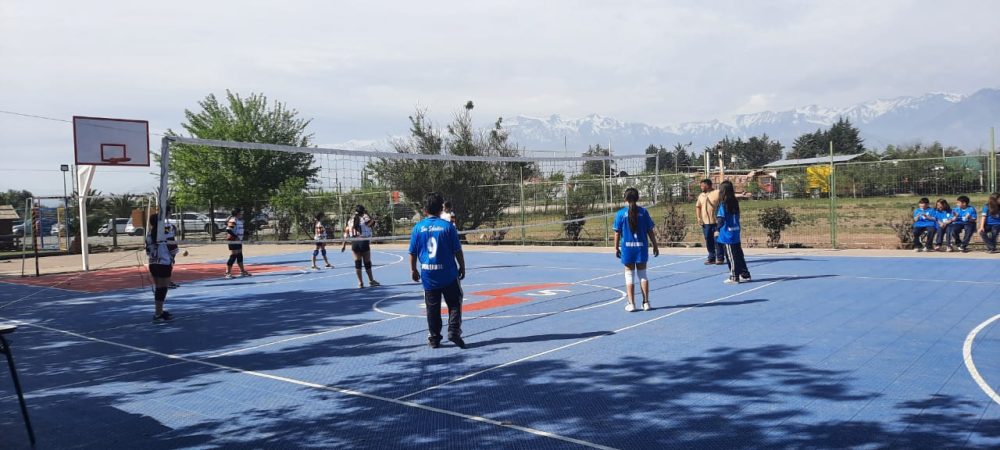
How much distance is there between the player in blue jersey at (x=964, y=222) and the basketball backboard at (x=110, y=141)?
25057 mm

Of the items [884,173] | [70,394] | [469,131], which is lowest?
[70,394]

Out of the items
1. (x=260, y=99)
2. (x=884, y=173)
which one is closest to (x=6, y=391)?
(x=884, y=173)

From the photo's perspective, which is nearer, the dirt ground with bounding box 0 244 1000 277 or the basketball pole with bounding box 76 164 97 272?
the dirt ground with bounding box 0 244 1000 277

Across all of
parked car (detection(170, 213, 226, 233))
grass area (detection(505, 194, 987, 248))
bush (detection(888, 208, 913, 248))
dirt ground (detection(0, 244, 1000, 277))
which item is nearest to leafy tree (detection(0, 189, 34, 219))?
parked car (detection(170, 213, 226, 233))

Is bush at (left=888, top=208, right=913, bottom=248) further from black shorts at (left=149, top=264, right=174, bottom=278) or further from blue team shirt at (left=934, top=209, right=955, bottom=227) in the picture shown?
black shorts at (left=149, top=264, right=174, bottom=278)

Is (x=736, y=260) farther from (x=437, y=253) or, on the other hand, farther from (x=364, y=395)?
(x=364, y=395)

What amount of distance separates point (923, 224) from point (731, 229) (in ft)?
28.5

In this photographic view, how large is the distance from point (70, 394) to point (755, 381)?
7058 mm

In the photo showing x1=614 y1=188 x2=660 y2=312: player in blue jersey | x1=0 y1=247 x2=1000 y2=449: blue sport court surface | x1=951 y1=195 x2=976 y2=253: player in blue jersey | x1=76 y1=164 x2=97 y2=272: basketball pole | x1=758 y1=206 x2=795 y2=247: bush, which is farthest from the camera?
x1=76 y1=164 x2=97 y2=272: basketball pole

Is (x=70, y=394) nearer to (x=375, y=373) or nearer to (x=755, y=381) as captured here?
(x=375, y=373)

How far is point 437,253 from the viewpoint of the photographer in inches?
342

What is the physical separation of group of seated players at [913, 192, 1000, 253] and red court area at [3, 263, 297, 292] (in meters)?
17.8

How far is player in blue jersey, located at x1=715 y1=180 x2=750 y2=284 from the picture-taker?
1324 cm

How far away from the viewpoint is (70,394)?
7.45 metres
